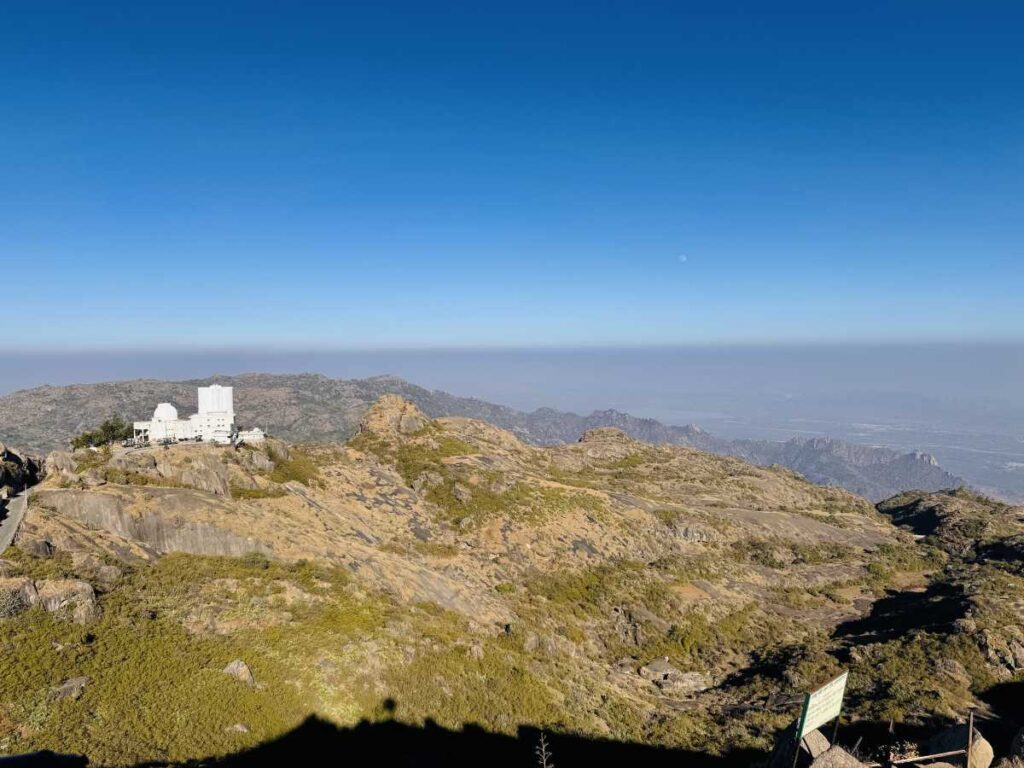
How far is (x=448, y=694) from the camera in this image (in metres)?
27.9

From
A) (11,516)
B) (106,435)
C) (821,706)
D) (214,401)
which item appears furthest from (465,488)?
(821,706)

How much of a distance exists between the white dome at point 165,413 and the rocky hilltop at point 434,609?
14.7 meters

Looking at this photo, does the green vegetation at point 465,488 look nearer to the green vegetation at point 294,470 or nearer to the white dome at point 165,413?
the green vegetation at point 294,470

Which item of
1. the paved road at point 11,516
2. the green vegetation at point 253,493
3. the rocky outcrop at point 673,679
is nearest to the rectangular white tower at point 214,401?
the green vegetation at point 253,493

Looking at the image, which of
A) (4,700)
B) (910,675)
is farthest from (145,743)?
(910,675)

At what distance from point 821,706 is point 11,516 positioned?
43160 mm

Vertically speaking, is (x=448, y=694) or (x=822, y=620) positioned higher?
(x=448, y=694)

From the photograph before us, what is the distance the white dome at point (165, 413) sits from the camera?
2377 inches

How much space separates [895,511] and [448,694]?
470 ft

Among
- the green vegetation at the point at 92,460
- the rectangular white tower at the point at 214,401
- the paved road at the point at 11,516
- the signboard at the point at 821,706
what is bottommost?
the paved road at the point at 11,516

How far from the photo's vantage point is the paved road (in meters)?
28.9

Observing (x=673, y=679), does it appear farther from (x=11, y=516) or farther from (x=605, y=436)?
(x=605, y=436)

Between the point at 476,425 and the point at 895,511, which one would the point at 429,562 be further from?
the point at 895,511

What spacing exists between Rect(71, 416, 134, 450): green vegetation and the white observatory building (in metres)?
5.25
